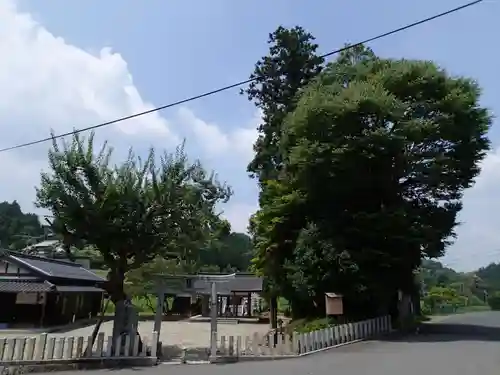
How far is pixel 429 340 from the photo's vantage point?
1700 centimetres

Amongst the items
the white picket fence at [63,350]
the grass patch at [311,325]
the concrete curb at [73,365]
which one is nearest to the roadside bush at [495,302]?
the grass patch at [311,325]

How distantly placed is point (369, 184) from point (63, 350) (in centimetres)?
1480

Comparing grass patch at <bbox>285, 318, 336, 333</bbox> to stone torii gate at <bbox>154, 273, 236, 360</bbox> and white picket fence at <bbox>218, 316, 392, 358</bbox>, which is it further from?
stone torii gate at <bbox>154, 273, 236, 360</bbox>

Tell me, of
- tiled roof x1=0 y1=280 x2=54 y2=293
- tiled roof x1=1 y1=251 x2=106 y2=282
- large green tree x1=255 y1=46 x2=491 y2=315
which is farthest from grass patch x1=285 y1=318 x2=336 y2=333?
tiled roof x1=1 y1=251 x2=106 y2=282

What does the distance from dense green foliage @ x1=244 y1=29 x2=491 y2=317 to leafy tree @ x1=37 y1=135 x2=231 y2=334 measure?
8.01 metres

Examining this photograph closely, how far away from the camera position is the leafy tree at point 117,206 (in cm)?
1373

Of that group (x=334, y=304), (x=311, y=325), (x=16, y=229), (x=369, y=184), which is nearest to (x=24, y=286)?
(x=311, y=325)

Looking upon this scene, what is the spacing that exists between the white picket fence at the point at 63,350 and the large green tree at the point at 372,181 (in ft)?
30.8

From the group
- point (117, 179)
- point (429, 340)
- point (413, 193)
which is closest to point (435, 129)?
point (413, 193)

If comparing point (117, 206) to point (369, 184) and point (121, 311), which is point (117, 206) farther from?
point (369, 184)

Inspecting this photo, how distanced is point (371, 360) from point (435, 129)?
42.3 ft

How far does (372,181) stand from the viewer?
21.6m

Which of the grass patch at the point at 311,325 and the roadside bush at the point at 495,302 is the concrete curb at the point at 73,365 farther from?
the roadside bush at the point at 495,302

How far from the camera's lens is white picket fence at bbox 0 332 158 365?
1146cm
